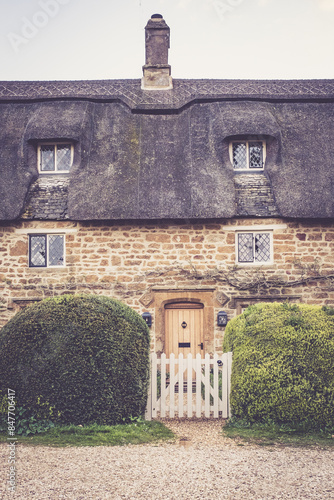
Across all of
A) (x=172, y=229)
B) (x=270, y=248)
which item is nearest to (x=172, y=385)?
(x=172, y=229)

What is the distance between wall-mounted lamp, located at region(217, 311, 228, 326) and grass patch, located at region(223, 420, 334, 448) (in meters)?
4.78

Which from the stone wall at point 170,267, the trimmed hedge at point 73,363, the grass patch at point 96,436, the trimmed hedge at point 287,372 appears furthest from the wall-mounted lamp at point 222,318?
the grass patch at point 96,436

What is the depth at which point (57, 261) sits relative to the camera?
1211cm

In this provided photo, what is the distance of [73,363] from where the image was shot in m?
6.73

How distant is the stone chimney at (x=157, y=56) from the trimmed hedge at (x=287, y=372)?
9788 mm

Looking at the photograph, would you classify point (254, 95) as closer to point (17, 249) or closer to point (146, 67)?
point (146, 67)

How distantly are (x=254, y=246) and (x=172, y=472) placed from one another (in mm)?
7665

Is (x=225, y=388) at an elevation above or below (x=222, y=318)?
below

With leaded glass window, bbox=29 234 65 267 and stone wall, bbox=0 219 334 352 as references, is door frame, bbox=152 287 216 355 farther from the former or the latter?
leaded glass window, bbox=29 234 65 267

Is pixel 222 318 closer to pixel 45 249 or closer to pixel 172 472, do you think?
pixel 45 249

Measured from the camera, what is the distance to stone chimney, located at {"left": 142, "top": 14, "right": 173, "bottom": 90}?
15.0 meters

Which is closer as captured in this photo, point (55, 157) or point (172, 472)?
point (172, 472)

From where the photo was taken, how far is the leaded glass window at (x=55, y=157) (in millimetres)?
12984

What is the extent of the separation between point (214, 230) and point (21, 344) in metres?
6.30
